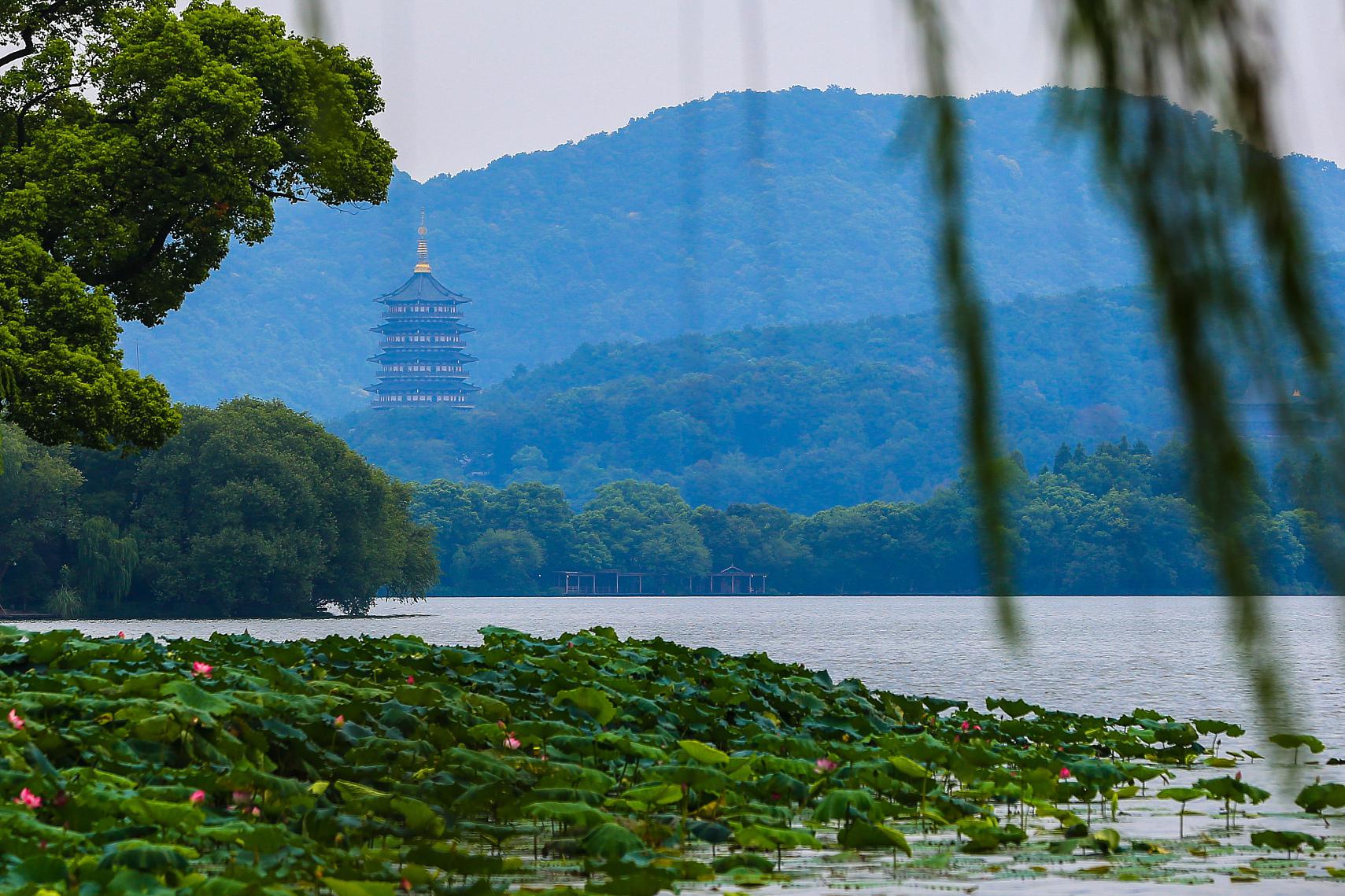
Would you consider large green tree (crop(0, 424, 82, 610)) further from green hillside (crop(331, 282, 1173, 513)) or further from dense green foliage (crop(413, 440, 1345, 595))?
dense green foliage (crop(413, 440, 1345, 595))

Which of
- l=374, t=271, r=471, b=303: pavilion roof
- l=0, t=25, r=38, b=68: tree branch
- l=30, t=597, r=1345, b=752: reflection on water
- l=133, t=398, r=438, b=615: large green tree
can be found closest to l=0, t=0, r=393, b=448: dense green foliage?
l=0, t=25, r=38, b=68: tree branch

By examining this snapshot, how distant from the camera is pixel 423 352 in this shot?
500 feet

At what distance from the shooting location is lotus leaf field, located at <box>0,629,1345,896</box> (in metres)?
6.05

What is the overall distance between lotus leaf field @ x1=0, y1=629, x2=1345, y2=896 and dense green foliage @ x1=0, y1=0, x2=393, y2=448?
9173mm

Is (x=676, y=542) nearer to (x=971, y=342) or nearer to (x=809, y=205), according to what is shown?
(x=809, y=205)

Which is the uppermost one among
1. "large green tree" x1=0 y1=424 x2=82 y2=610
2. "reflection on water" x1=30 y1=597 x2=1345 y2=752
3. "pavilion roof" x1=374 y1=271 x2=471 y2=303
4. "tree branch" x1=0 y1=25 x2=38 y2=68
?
"pavilion roof" x1=374 y1=271 x2=471 y2=303

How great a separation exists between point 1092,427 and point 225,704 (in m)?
6.72

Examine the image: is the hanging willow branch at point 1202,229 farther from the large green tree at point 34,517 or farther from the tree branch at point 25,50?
the large green tree at point 34,517

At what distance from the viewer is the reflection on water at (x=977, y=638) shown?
4.60m

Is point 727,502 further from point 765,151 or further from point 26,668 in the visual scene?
point 765,151

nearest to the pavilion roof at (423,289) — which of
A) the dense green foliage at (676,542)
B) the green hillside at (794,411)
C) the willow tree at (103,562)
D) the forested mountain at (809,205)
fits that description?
the green hillside at (794,411)

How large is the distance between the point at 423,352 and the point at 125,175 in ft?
438

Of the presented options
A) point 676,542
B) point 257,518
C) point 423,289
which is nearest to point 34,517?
point 257,518

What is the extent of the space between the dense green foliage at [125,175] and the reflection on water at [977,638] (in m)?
11.3
